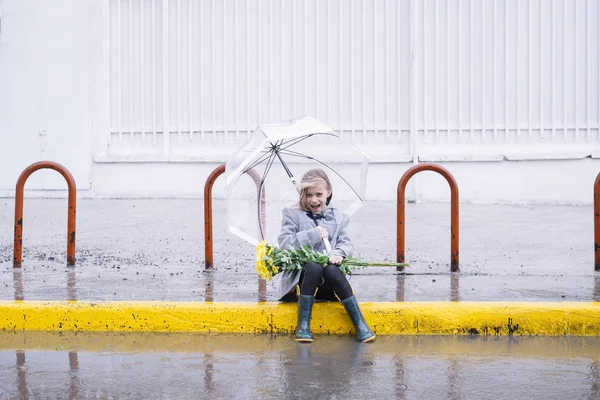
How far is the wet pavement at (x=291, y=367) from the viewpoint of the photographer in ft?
14.3

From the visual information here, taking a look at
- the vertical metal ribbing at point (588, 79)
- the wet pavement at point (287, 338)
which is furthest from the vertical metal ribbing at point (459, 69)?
the wet pavement at point (287, 338)

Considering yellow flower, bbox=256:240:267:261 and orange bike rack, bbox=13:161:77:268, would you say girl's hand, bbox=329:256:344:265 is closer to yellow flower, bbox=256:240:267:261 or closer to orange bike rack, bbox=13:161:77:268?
yellow flower, bbox=256:240:267:261

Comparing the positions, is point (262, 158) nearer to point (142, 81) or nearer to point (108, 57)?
point (142, 81)

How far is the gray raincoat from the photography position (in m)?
5.61

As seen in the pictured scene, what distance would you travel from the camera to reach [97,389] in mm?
4410

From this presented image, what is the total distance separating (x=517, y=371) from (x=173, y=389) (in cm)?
175

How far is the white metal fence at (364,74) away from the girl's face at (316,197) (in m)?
7.55

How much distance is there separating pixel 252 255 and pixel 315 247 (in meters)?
2.91

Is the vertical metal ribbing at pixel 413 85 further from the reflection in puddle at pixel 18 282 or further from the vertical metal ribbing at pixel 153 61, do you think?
the reflection in puddle at pixel 18 282

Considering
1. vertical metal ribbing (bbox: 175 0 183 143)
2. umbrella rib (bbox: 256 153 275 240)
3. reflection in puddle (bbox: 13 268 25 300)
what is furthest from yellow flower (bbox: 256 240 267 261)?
vertical metal ribbing (bbox: 175 0 183 143)

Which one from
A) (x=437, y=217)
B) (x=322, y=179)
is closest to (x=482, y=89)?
(x=437, y=217)

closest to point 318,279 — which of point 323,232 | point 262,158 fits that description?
point 323,232

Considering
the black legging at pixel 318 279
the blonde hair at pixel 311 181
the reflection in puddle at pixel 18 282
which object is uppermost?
the blonde hair at pixel 311 181

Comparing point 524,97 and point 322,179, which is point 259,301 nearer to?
point 322,179
